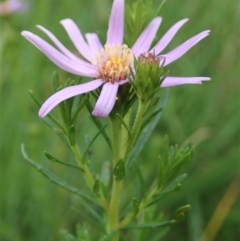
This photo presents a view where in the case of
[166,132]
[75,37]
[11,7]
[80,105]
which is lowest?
[166,132]

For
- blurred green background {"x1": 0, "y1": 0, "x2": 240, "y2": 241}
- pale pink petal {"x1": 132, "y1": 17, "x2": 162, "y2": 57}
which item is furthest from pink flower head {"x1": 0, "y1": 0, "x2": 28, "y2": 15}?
pale pink petal {"x1": 132, "y1": 17, "x2": 162, "y2": 57}

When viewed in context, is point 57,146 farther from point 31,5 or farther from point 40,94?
point 31,5

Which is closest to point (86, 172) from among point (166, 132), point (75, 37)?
point (75, 37)

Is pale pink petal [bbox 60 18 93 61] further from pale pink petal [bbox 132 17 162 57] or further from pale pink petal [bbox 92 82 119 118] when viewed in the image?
pale pink petal [bbox 92 82 119 118]

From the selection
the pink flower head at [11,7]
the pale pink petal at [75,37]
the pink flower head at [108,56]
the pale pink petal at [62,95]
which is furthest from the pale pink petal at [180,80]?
the pink flower head at [11,7]

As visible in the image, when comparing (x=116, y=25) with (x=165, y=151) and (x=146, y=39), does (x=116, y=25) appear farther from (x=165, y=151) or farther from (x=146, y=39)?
(x=165, y=151)

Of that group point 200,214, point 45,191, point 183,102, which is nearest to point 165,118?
point 183,102

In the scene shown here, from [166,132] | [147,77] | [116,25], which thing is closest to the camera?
[147,77]
